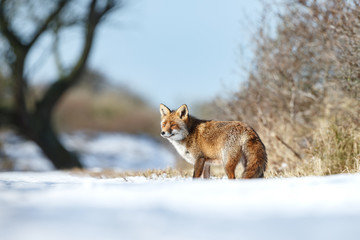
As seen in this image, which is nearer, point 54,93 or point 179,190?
point 179,190

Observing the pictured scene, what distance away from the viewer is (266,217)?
112 inches

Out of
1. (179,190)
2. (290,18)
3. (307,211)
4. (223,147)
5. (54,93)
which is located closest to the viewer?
(307,211)

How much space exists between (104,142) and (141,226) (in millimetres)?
22822

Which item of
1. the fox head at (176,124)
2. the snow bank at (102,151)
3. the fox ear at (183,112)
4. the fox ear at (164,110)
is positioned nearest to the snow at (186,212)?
the fox head at (176,124)

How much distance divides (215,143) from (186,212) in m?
2.56

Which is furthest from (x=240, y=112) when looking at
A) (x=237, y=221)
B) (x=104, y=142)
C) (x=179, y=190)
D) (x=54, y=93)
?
(x=104, y=142)

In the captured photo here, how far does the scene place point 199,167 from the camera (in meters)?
5.46

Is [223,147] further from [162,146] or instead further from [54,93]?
[162,146]

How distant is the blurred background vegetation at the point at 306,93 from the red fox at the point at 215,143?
65.4 inches

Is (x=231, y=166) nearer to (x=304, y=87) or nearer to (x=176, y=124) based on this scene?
(x=176, y=124)

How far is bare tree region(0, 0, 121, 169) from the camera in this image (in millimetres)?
15703

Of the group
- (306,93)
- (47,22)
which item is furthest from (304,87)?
(47,22)

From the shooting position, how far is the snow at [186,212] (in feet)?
8.30

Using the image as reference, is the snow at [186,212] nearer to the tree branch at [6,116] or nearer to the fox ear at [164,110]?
the fox ear at [164,110]
